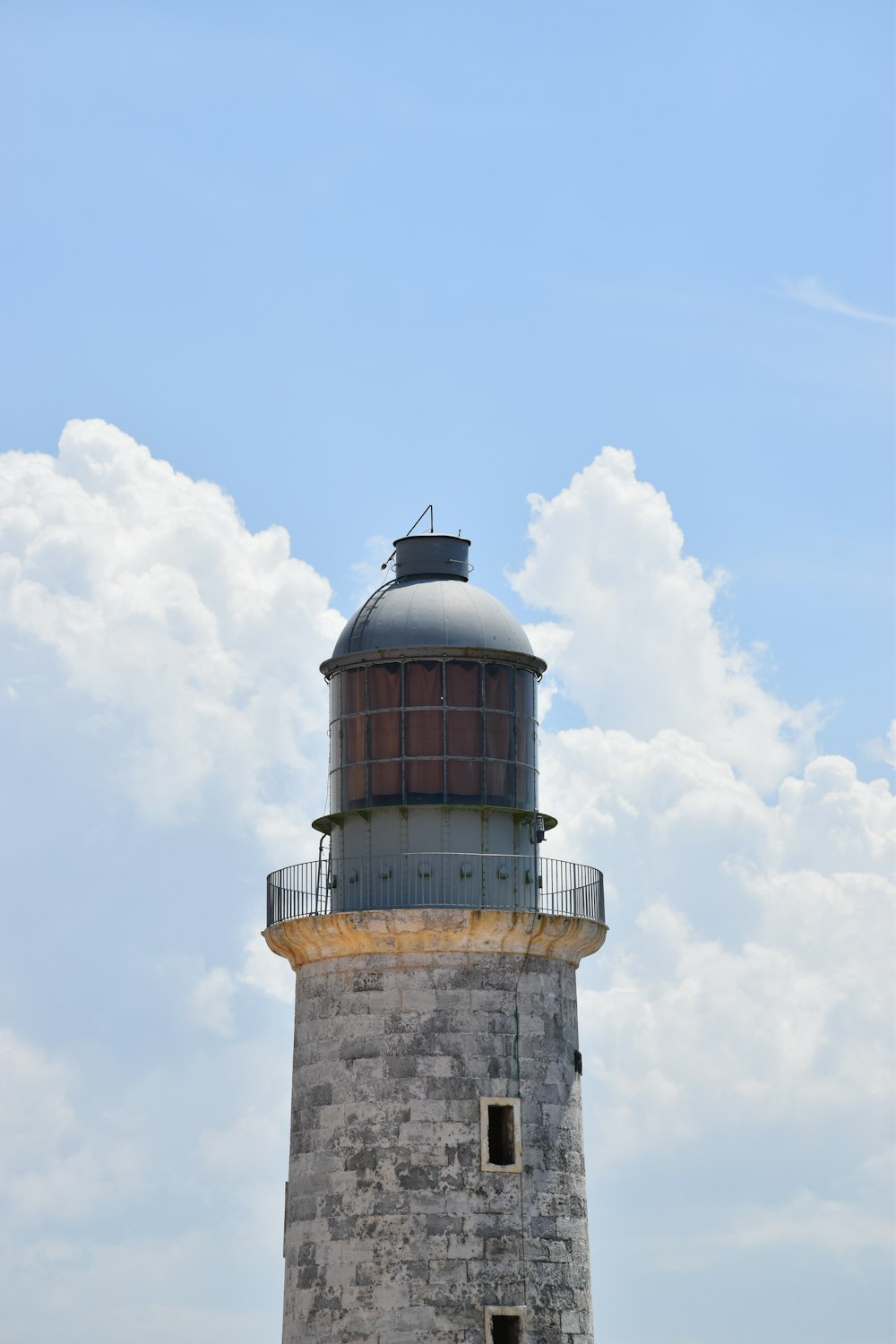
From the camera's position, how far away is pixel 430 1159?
1329 inches

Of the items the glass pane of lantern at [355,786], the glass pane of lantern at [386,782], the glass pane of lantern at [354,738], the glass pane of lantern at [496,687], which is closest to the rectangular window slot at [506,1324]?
the glass pane of lantern at [386,782]

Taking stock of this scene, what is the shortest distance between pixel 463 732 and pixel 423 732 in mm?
662

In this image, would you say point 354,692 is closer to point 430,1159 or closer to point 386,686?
point 386,686

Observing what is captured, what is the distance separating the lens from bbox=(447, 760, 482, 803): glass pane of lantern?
3556 cm

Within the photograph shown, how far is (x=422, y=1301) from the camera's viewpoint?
33.1 meters

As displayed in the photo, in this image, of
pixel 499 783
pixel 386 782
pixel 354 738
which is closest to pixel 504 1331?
pixel 499 783

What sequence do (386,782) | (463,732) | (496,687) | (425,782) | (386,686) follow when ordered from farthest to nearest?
(496,687), (386,686), (463,732), (386,782), (425,782)

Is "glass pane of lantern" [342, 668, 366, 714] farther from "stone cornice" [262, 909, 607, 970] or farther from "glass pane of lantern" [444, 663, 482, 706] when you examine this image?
"stone cornice" [262, 909, 607, 970]

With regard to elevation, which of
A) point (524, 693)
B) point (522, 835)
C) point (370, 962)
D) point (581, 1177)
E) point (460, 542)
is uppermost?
point (460, 542)

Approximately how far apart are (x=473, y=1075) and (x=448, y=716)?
5.78 meters

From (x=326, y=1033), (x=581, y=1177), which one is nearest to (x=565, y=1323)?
(x=581, y=1177)

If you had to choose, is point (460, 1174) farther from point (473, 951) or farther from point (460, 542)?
point (460, 542)

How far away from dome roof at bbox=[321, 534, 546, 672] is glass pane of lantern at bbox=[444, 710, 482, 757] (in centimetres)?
104

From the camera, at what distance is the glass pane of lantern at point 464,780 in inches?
1400
